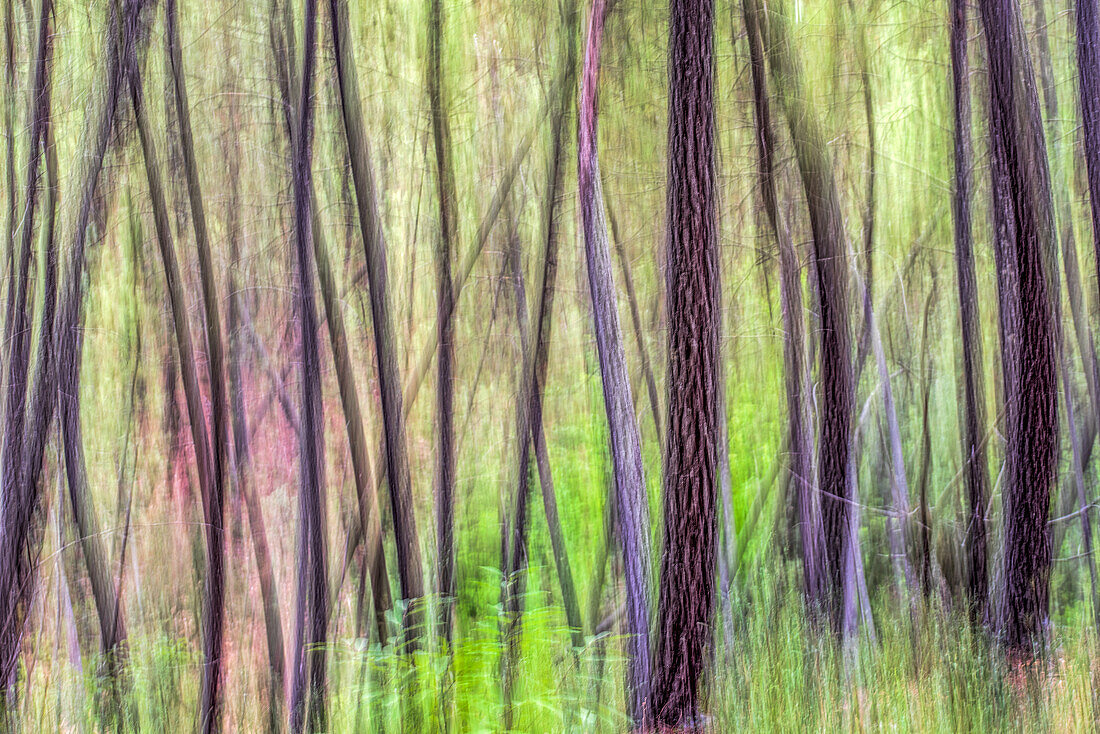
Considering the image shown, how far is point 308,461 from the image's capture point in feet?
4.37

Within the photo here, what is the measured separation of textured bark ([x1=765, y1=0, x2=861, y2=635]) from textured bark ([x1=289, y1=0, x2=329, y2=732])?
0.96 m

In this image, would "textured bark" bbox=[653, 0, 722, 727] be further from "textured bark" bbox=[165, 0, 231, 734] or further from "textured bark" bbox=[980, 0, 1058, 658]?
"textured bark" bbox=[165, 0, 231, 734]

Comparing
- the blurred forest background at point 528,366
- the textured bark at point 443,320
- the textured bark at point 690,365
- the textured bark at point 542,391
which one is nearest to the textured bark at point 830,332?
the blurred forest background at point 528,366

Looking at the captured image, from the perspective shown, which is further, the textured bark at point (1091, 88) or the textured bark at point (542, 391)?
the textured bark at point (1091, 88)

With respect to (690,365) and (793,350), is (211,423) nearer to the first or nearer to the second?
Result: (690,365)

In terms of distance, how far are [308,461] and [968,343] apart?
1.37 m

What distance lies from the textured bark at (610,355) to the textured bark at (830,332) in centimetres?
37

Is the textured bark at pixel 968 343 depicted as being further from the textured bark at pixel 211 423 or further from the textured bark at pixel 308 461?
the textured bark at pixel 211 423

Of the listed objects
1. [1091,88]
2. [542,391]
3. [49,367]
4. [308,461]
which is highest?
[1091,88]

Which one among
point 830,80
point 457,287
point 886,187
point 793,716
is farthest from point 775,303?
point 793,716

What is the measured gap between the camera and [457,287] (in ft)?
4.52

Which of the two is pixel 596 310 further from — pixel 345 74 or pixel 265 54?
pixel 265 54

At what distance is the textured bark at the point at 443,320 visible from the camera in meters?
1.34

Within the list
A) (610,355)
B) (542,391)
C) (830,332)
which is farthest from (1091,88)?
(542,391)
